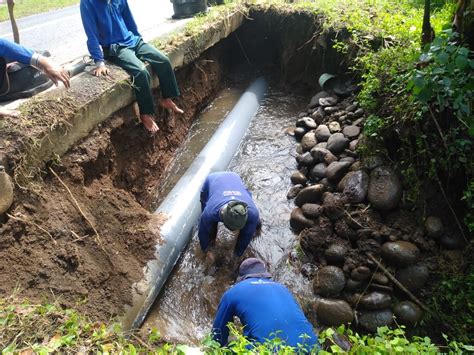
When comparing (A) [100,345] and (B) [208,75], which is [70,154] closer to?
(A) [100,345]

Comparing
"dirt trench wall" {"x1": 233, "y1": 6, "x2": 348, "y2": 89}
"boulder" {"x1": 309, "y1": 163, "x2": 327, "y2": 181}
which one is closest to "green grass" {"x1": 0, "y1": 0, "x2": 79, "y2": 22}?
"dirt trench wall" {"x1": 233, "y1": 6, "x2": 348, "y2": 89}

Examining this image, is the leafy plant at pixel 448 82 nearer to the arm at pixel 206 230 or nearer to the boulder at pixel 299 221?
the boulder at pixel 299 221

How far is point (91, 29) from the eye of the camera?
4.47 metres

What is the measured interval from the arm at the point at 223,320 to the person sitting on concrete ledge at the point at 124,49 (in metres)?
2.75

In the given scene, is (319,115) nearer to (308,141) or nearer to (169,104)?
(308,141)

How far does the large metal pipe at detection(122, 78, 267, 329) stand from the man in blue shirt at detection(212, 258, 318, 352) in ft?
3.16

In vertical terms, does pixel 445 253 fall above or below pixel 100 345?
below

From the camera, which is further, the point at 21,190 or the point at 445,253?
the point at 445,253

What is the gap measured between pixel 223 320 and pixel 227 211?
1152mm

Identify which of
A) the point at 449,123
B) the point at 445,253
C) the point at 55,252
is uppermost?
the point at 449,123

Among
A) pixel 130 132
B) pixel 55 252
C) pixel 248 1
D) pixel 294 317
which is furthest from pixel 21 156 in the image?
pixel 248 1

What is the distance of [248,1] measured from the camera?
8.05 m

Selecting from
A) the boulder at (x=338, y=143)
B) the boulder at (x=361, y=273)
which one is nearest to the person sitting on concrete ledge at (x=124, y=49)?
the boulder at (x=338, y=143)

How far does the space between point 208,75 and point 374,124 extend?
3.80 m
